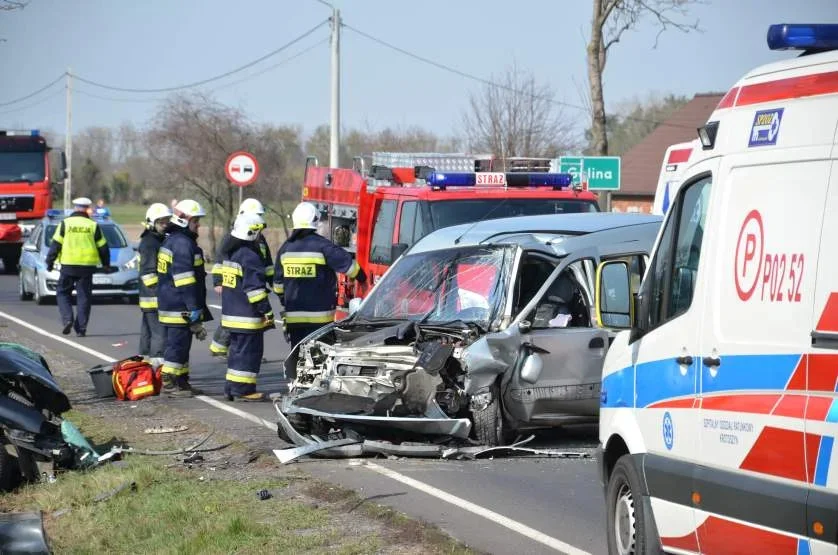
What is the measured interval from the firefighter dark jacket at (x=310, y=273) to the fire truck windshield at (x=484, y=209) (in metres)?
2.39

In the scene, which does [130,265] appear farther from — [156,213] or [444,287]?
[444,287]

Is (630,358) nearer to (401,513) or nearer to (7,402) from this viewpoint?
(401,513)

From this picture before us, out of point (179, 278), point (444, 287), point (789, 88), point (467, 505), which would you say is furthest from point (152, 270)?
point (789, 88)

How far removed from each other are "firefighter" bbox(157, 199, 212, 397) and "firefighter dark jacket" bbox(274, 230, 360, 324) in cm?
144

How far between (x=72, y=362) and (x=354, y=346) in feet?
23.9

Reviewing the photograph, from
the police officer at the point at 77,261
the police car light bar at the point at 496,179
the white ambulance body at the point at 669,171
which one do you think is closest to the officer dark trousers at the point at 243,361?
the police car light bar at the point at 496,179

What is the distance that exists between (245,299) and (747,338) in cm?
791

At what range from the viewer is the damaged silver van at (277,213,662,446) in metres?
9.27

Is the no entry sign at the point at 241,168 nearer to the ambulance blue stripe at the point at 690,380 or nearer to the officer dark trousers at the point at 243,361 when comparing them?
the officer dark trousers at the point at 243,361

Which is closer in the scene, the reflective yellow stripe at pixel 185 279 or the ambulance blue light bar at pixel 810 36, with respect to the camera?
the ambulance blue light bar at pixel 810 36

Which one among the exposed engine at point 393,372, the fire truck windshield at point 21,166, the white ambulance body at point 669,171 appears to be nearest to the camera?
the exposed engine at point 393,372

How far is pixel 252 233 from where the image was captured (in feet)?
39.8

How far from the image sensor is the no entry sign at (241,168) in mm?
23297

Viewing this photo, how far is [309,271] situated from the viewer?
39.0ft
